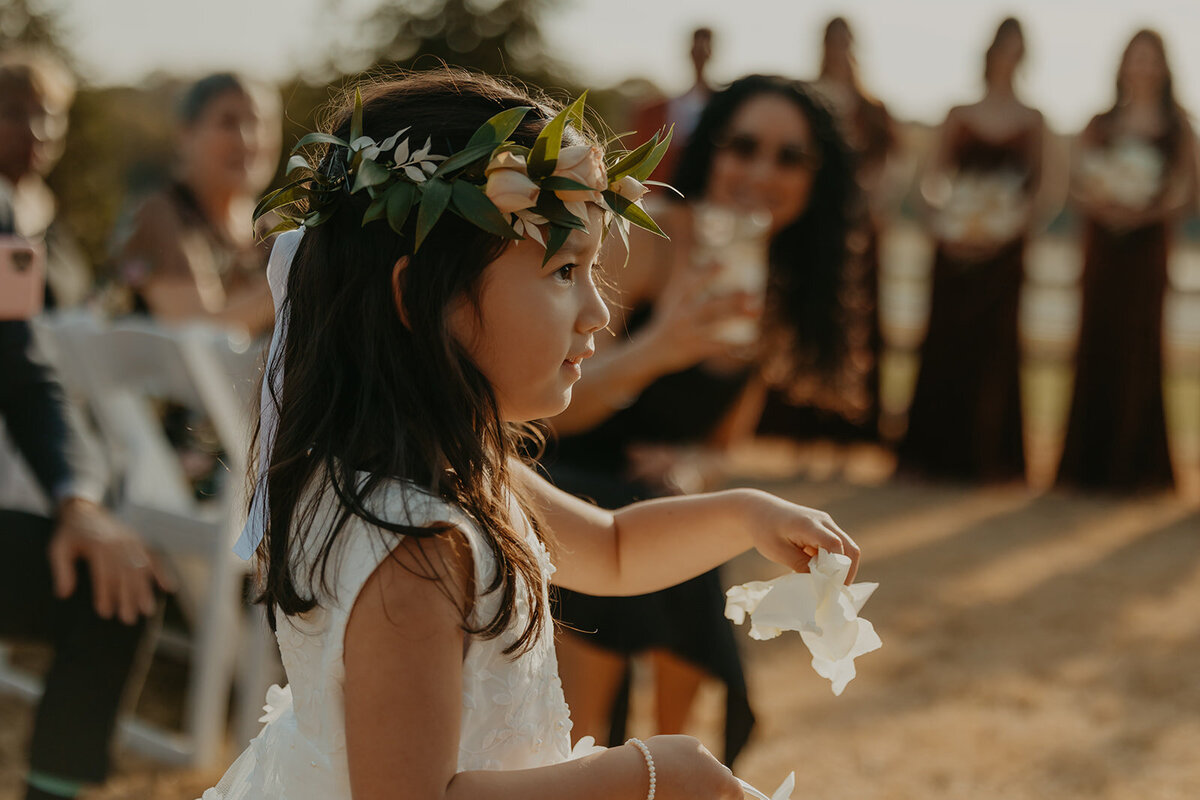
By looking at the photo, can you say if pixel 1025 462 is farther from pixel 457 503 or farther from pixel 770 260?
pixel 457 503

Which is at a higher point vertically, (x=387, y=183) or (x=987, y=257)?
(x=387, y=183)

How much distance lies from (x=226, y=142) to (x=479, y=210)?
11.4 ft

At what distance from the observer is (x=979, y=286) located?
303 inches

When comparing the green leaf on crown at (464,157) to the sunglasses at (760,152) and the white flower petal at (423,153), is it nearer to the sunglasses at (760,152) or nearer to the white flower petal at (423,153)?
the white flower petal at (423,153)

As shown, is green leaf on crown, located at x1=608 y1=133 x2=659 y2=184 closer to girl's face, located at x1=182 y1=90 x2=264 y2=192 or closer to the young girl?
the young girl

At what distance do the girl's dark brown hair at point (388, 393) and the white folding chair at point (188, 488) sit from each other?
1.81 meters

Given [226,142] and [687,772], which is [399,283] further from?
[226,142]

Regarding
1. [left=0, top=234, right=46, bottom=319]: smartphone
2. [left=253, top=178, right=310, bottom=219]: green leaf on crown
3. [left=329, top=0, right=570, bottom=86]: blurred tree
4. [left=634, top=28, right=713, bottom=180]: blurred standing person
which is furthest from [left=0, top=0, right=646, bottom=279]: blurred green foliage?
[left=253, top=178, right=310, bottom=219]: green leaf on crown

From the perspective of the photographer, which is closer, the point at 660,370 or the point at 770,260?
the point at 660,370

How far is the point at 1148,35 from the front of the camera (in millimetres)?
6828

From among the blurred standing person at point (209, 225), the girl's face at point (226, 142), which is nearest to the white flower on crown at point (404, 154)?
the blurred standing person at point (209, 225)

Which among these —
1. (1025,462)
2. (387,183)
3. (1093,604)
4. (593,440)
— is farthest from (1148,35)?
(387,183)

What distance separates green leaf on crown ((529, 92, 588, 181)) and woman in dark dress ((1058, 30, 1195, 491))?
638 centimetres

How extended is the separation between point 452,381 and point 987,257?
6.80m
